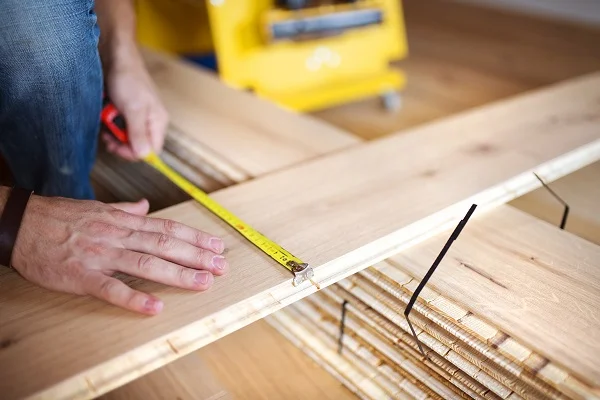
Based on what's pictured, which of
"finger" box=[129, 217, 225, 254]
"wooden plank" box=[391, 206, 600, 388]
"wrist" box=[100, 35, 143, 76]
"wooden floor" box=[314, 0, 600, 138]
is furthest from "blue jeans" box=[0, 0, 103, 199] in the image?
"wooden floor" box=[314, 0, 600, 138]

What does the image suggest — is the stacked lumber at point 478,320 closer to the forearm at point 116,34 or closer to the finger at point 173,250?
the finger at point 173,250

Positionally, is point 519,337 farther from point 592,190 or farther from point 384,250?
point 592,190

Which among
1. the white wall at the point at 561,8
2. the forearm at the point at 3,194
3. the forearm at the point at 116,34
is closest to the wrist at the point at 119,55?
the forearm at the point at 116,34

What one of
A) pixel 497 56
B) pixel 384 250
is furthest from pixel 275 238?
pixel 497 56

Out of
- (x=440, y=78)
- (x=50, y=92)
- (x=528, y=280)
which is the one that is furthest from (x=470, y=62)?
(x=50, y=92)

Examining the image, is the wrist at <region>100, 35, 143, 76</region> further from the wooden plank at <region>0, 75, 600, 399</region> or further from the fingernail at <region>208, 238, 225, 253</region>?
the fingernail at <region>208, 238, 225, 253</region>

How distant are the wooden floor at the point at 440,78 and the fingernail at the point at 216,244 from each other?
36 cm

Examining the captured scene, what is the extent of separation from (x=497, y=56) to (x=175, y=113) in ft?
6.81

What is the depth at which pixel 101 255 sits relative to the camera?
0.85 metres

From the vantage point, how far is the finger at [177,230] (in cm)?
90

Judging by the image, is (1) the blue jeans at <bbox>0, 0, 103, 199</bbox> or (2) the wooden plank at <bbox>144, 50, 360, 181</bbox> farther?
(2) the wooden plank at <bbox>144, 50, 360, 181</bbox>

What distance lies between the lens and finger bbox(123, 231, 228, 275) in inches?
34.1

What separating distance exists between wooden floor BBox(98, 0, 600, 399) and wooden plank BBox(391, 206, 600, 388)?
1.14ft

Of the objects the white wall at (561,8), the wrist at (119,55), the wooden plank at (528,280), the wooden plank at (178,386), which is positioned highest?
the wrist at (119,55)
